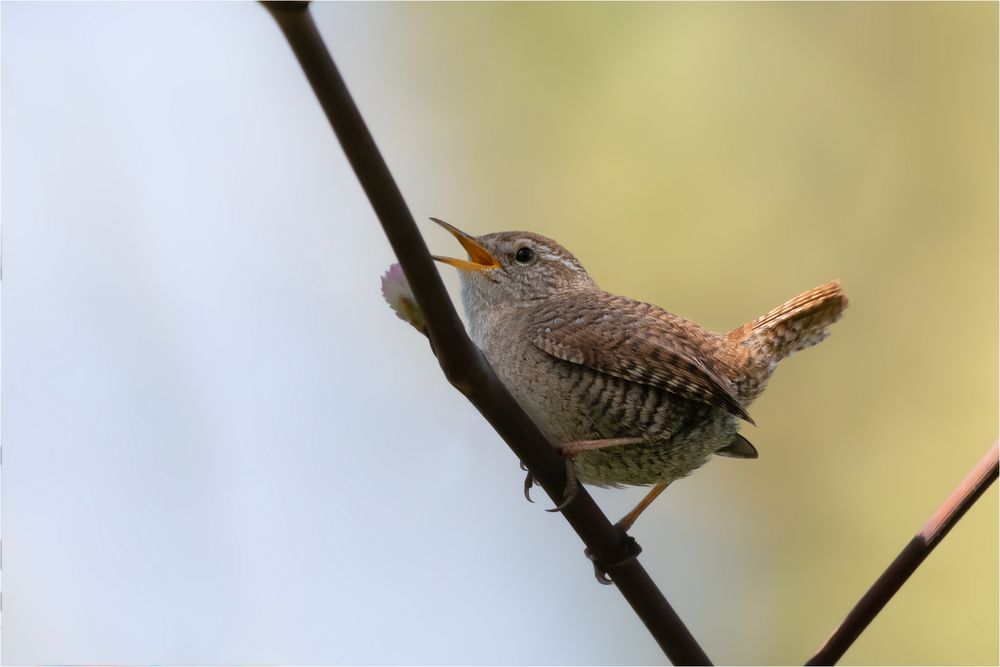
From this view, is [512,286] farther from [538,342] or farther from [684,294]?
[684,294]

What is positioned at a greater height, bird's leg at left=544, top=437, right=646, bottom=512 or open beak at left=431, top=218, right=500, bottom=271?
open beak at left=431, top=218, right=500, bottom=271

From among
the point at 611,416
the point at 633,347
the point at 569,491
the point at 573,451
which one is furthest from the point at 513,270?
the point at 569,491

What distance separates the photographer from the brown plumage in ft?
9.53

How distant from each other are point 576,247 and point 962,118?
2.67 m

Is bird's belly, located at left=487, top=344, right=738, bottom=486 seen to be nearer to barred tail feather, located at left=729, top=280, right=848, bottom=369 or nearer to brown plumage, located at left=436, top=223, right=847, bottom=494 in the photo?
brown plumage, located at left=436, top=223, right=847, bottom=494

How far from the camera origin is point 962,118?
6344mm

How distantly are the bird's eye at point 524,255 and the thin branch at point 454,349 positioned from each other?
159 centimetres

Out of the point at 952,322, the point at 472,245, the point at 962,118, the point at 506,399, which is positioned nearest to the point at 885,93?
the point at 962,118

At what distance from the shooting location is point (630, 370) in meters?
2.90

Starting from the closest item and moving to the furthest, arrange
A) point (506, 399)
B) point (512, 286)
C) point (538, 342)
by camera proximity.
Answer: point (506, 399) → point (538, 342) → point (512, 286)

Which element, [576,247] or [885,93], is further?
[885,93]

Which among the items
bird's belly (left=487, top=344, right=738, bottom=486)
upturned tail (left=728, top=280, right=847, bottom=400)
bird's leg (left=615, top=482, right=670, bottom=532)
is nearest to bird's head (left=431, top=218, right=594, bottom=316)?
bird's belly (left=487, top=344, right=738, bottom=486)

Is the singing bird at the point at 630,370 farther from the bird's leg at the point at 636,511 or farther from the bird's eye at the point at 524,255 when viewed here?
the bird's eye at the point at 524,255

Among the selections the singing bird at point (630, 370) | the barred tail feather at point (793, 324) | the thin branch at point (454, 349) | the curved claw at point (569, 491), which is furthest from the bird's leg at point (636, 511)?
the curved claw at point (569, 491)
